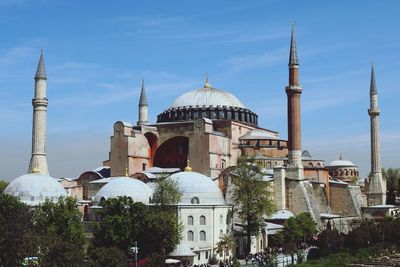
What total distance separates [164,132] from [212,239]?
45.0 feet

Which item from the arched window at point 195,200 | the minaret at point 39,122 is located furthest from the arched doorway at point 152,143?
the arched window at point 195,200

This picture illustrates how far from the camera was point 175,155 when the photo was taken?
132 ft

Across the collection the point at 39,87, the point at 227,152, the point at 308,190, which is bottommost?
the point at 308,190

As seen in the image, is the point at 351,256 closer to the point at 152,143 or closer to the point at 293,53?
the point at 293,53

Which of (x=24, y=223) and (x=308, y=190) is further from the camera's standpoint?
(x=308, y=190)

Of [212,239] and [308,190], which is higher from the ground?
[308,190]

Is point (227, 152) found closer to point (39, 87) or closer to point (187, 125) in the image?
point (187, 125)

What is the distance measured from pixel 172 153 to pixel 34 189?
1290 centimetres

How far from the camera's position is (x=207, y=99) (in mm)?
42656

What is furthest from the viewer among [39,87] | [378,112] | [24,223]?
[378,112]

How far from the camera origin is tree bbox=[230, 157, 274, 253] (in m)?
30.2

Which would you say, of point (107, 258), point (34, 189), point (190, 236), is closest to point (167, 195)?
point (190, 236)

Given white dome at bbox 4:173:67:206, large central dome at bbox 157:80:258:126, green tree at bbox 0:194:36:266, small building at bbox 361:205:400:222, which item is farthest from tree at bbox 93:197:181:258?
small building at bbox 361:205:400:222

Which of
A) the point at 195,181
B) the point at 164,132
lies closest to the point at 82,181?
the point at 164,132
